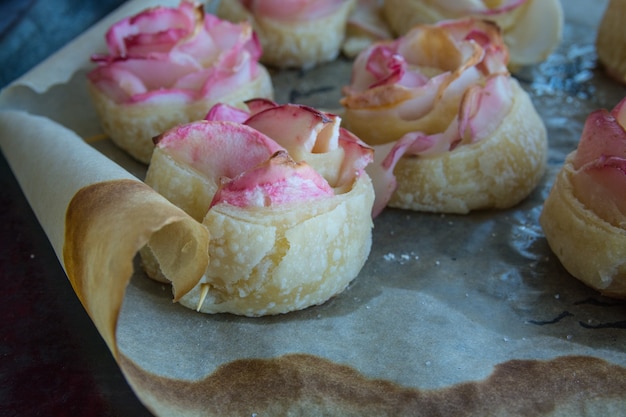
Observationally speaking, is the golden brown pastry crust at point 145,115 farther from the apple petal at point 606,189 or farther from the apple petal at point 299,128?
the apple petal at point 606,189

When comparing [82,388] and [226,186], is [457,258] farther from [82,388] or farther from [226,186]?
[82,388]

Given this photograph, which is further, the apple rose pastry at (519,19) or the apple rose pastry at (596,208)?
the apple rose pastry at (519,19)

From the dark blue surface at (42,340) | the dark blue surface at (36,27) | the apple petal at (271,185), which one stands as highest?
the apple petal at (271,185)

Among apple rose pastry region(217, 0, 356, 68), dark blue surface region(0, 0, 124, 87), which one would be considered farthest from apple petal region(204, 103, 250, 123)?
dark blue surface region(0, 0, 124, 87)

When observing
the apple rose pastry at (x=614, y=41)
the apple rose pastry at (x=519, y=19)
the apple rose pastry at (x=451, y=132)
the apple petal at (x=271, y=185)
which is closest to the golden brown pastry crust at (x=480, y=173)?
the apple rose pastry at (x=451, y=132)

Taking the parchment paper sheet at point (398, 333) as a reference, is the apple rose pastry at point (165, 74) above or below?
above

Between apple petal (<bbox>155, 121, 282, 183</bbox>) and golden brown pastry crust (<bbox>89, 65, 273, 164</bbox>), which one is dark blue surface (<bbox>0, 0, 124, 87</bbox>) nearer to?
golden brown pastry crust (<bbox>89, 65, 273, 164</bbox>)

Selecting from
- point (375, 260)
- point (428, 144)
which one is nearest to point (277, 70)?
point (428, 144)
